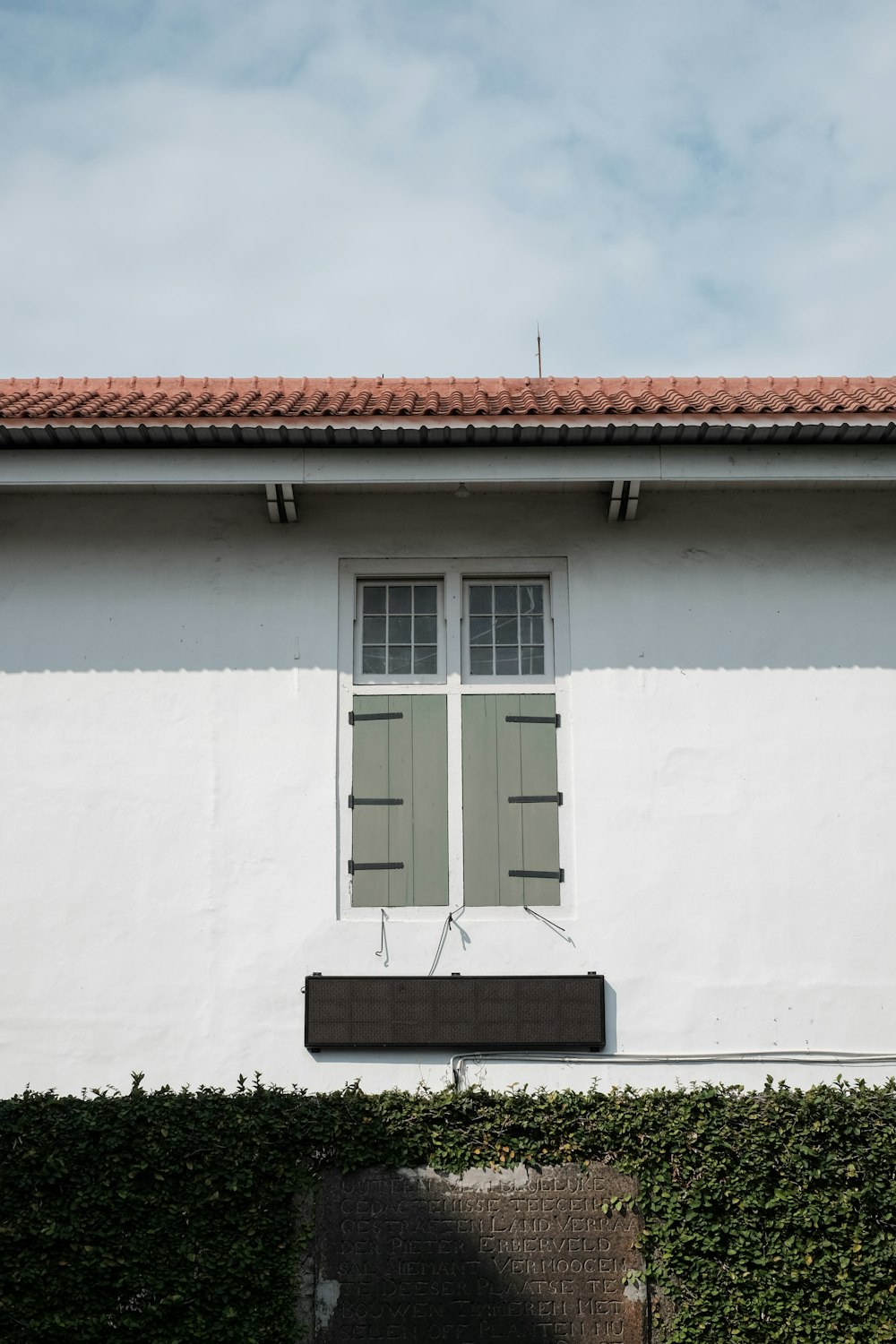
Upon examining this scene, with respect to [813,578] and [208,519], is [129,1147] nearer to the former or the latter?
[208,519]

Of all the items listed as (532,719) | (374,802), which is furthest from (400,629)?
(374,802)

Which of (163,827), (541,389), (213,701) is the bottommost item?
(163,827)

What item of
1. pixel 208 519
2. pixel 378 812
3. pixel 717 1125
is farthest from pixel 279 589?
pixel 717 1125

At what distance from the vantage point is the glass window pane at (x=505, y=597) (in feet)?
31.2

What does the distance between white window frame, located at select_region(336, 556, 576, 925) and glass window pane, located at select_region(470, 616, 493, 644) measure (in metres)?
0.07

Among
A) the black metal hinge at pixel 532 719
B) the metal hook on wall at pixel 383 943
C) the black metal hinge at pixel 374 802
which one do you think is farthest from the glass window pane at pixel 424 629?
the metal hook on wall at pixel 383 943

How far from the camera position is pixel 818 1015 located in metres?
8.67

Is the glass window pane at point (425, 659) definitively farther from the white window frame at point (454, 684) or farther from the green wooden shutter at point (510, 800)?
the green wooden shutter at point (510, 800)

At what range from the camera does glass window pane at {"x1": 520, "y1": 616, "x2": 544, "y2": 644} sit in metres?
9.46

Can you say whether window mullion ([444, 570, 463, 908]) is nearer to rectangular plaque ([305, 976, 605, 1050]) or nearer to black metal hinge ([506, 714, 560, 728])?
Result: black metal hinge ([506, 714, 560, 728])

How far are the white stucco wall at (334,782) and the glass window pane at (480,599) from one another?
0.98 feet

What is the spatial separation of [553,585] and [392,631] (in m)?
1.21

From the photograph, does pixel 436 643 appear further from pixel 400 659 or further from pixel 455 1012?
pixel 455 1012

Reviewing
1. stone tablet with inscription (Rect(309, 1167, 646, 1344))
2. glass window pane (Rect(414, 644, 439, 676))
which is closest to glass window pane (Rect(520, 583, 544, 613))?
glass window pane (Rect(414, 644, 439, 676))
